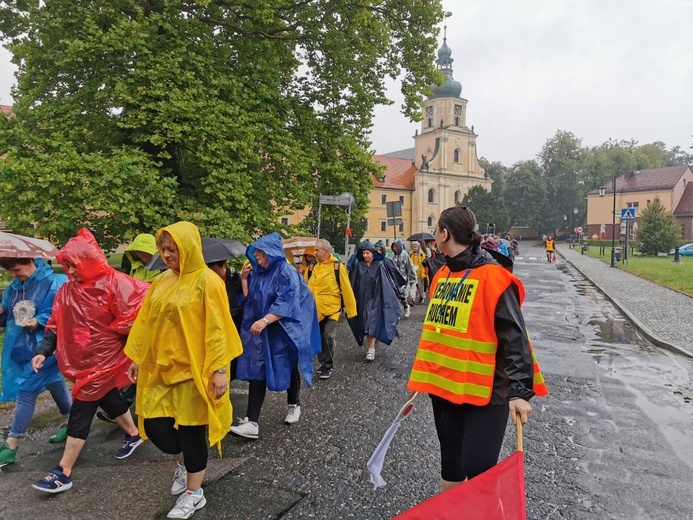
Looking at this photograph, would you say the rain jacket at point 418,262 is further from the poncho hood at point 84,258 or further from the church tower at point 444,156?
the church tower at point 444,156

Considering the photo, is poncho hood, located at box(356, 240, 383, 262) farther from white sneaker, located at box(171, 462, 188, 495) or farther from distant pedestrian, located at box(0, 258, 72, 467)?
white sneaker, located at box(171, 462, 188, 495)

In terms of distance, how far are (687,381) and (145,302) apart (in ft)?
23.0

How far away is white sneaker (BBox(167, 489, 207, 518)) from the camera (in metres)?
3.22

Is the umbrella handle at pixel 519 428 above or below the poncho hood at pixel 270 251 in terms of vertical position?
below

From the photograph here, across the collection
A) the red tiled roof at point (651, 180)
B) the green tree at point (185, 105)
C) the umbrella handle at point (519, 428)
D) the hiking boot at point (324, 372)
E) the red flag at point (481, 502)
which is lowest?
the hiking boot at point (324, 372)

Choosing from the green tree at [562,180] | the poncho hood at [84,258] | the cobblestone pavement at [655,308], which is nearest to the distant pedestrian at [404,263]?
the cobblestone pavement at [655,308]

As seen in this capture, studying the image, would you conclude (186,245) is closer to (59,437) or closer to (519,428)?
(519,428)

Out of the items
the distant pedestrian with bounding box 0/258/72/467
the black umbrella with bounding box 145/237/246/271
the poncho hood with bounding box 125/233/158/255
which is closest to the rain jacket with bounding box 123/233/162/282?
the poncho hood with bounding box 125/233/158/255

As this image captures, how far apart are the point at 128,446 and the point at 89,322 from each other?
4.38ft

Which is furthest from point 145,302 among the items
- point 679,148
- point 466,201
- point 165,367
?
point 679,148

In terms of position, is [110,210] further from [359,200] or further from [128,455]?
[359,200]

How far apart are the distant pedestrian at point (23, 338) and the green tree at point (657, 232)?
A: 147ft

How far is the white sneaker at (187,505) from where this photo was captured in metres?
3.22

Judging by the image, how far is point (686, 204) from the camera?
63844 millimetres
